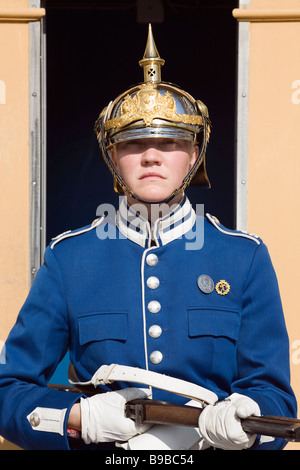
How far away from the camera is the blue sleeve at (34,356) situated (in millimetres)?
2979

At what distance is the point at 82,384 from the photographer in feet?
10.1

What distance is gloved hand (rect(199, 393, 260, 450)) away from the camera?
2.67m

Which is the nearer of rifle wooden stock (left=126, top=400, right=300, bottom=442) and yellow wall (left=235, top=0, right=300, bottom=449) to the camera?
rifle wooden stock (left=126, top=400, right=300, bottom=442)

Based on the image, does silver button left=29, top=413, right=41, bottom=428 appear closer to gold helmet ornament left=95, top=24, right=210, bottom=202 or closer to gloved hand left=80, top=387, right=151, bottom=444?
gloved hand left=80, top=387, right=151, bottom=444

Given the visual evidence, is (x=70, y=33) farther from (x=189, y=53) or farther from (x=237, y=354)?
(x=237, y=354)

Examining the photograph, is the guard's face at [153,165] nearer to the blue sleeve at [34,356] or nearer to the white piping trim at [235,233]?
the white piping trim at [235,233]

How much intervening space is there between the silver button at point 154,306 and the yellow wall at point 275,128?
2.85 feet

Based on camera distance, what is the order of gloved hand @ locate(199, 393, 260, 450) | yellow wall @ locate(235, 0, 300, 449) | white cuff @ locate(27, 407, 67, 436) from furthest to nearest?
yellow wall @ locate(235, 0, 300, 449)
white cuff @ locate(27, 407, 67, 436)
gloved hand @ locate(199, 393, 260, 450)

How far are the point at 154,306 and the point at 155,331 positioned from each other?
85mm

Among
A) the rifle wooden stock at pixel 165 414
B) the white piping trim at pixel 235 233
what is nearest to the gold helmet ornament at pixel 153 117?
the white piping trim at pixel 235 233

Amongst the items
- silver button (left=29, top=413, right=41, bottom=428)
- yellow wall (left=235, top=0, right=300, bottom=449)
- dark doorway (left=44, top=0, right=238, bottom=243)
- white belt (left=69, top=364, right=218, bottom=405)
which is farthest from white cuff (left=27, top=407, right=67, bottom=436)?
dark doorway (left=44, top=0, right=238, bottom=243)

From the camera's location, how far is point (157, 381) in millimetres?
2838

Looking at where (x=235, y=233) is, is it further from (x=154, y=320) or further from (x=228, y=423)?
(x=228, y=423)
